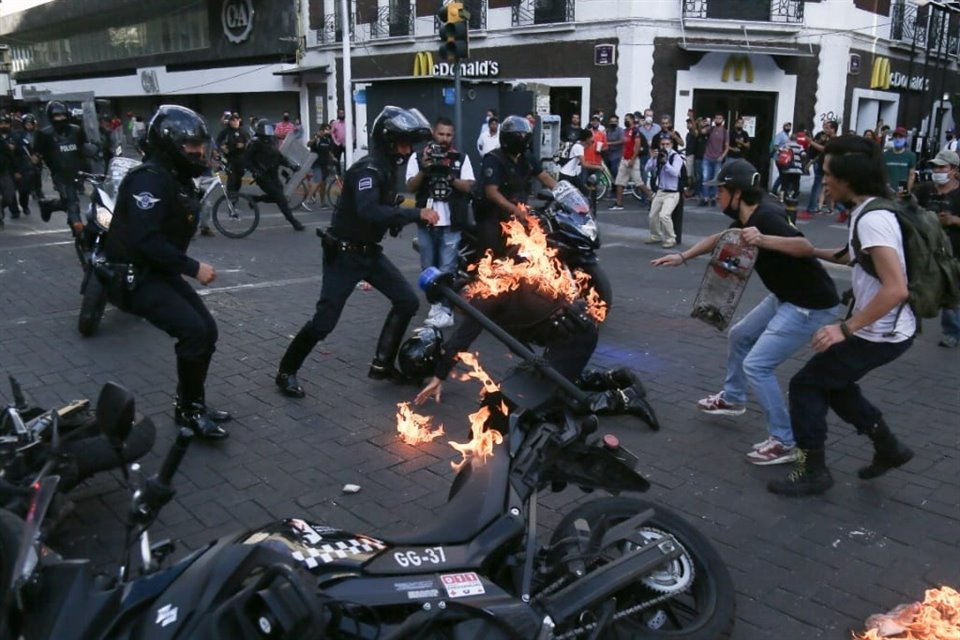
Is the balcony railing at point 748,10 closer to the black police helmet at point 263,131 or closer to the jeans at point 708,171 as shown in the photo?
the jeans at point 708,171

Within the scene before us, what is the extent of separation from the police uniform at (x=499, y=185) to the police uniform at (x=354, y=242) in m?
1.83

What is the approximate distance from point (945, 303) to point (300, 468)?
3571 mm

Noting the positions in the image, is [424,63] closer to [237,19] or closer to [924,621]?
[237,19]

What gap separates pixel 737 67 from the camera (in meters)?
22.6

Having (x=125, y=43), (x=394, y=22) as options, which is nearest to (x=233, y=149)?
(x=394, y=22)

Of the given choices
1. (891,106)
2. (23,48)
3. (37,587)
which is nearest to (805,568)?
(37,587)

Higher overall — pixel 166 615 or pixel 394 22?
pixel 394 22

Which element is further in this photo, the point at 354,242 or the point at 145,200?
the point at 354,242

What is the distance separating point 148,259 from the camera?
4.78 meters

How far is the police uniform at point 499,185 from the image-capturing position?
763 centimetres

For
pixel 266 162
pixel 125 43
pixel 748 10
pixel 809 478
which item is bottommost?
pixel 809 478

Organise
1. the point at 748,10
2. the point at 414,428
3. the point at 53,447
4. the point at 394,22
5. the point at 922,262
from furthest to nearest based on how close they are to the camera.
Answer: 1. the point at 394,22
2. the point at 748,10
3. the point at 414,428
4. the point at 922,262
5. the point at 53,447

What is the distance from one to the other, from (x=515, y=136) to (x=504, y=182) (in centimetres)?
43

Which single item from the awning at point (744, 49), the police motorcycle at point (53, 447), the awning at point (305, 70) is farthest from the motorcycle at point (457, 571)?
the awning at point (305, 70)
